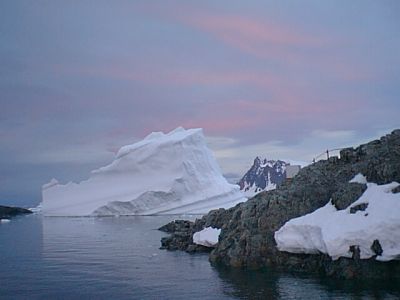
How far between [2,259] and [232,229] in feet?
52.1

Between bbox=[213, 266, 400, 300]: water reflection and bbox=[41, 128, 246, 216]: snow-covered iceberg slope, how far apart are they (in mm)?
54114

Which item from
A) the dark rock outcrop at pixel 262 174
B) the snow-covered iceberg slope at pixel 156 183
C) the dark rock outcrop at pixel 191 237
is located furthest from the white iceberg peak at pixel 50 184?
the dark rock outcrop at pixel 262 174

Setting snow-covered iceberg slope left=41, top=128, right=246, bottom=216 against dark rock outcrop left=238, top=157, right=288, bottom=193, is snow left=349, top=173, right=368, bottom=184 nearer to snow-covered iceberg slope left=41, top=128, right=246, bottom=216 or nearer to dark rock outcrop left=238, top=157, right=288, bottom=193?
snow-covered iceberg slope left=41, top=128, right=246, bottom=216

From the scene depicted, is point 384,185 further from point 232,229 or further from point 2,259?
point 2,259

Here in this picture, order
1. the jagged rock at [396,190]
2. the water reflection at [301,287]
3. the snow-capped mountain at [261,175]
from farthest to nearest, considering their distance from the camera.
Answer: the snow-capped mountain at [261,175], the jagged rock at [396,190], the water reflection at [301,287]

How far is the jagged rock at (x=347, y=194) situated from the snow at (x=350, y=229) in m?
0.27

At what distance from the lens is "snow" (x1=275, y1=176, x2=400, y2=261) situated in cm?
1967

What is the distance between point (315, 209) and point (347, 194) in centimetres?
232

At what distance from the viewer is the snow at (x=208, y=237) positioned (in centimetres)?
3200

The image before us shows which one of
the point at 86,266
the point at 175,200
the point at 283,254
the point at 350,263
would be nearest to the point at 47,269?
the point at 86,266

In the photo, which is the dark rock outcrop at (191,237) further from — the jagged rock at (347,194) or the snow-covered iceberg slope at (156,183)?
the snow-covered iceberg slope at (156,183)

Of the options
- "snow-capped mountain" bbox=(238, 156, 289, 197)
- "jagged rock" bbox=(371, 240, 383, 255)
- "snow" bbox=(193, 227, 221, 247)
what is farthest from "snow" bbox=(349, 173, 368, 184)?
"snow-capped mountain" bbox=(238, 156, 289, 197)

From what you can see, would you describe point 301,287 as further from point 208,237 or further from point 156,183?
point 156,183

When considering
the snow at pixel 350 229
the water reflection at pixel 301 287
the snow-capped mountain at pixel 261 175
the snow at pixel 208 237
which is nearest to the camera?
the water reflection at pixel 301 287
